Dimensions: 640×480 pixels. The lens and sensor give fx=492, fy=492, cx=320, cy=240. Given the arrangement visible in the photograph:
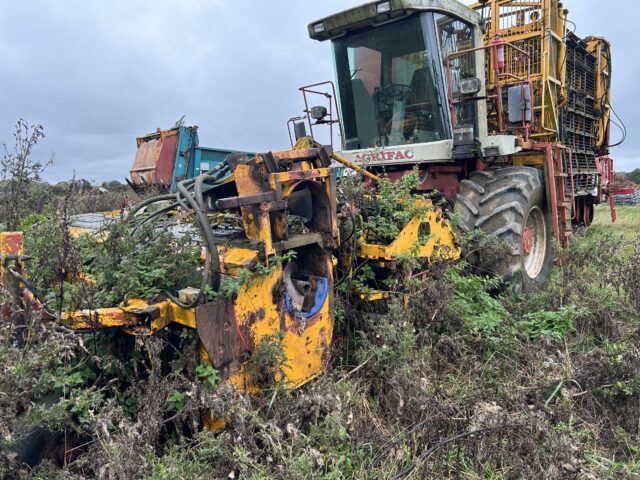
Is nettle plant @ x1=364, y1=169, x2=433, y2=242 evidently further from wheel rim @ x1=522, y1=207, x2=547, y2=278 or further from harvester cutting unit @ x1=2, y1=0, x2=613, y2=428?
wheel rim @ x1=522, y1=207, x2=547, y2=278

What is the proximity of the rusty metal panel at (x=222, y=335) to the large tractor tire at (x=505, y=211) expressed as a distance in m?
2.57

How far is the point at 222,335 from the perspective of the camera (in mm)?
2506

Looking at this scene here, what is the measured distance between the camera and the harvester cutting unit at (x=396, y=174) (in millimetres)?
2635

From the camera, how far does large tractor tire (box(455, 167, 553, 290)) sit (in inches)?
181

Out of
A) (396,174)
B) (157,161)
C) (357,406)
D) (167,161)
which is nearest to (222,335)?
(357,406)

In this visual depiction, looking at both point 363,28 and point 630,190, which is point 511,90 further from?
point 630,190

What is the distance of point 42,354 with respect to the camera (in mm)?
2199

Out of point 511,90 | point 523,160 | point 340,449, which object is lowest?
point 340,449

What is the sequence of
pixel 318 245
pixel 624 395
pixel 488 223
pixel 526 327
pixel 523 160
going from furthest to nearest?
pixel 523 160
pixel 488 223
pixel 526 327
pixel 318 245
pixel 624 395

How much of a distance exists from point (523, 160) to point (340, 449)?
4598mm

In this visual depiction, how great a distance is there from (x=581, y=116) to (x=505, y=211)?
15.8 ft

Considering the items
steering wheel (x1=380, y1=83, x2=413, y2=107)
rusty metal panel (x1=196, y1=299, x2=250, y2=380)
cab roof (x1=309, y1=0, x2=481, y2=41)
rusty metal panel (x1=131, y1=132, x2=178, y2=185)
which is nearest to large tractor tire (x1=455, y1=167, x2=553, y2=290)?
steering wheel (x1=380, y1=83, x2=413, y2=107)

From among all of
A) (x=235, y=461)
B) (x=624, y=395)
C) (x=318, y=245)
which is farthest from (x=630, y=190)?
(x=235, y=461)

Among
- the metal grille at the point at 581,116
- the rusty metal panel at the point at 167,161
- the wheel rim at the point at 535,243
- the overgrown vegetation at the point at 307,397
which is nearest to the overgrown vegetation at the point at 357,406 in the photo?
the overgrown vegetation at the point at 307,397
